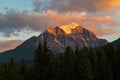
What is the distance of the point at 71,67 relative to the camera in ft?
292

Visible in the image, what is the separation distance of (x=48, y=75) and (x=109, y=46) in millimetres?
31055

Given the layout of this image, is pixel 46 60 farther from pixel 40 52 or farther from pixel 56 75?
pixel 56 75

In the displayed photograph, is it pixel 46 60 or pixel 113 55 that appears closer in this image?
pixel 46 60

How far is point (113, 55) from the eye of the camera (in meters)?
108

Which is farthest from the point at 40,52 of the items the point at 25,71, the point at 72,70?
the point at 25,71

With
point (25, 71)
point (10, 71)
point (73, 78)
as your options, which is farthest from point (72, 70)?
point (25, 71)

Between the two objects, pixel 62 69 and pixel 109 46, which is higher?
pixel 109 46

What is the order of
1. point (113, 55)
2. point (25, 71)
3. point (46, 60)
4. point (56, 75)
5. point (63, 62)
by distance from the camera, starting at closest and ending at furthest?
point (46, 60) → point (63, 62) → point (56, 75) → point (113, 55) → point (25, 71)

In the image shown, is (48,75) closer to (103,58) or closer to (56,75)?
(56,75)

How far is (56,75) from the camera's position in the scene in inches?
3974

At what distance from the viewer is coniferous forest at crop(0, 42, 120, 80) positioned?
85.8 metres

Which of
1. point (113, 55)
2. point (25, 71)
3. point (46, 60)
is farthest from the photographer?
point (25, 71)

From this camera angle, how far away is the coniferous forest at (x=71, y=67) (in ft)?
281

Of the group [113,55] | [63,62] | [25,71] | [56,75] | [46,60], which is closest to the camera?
[46,60]
